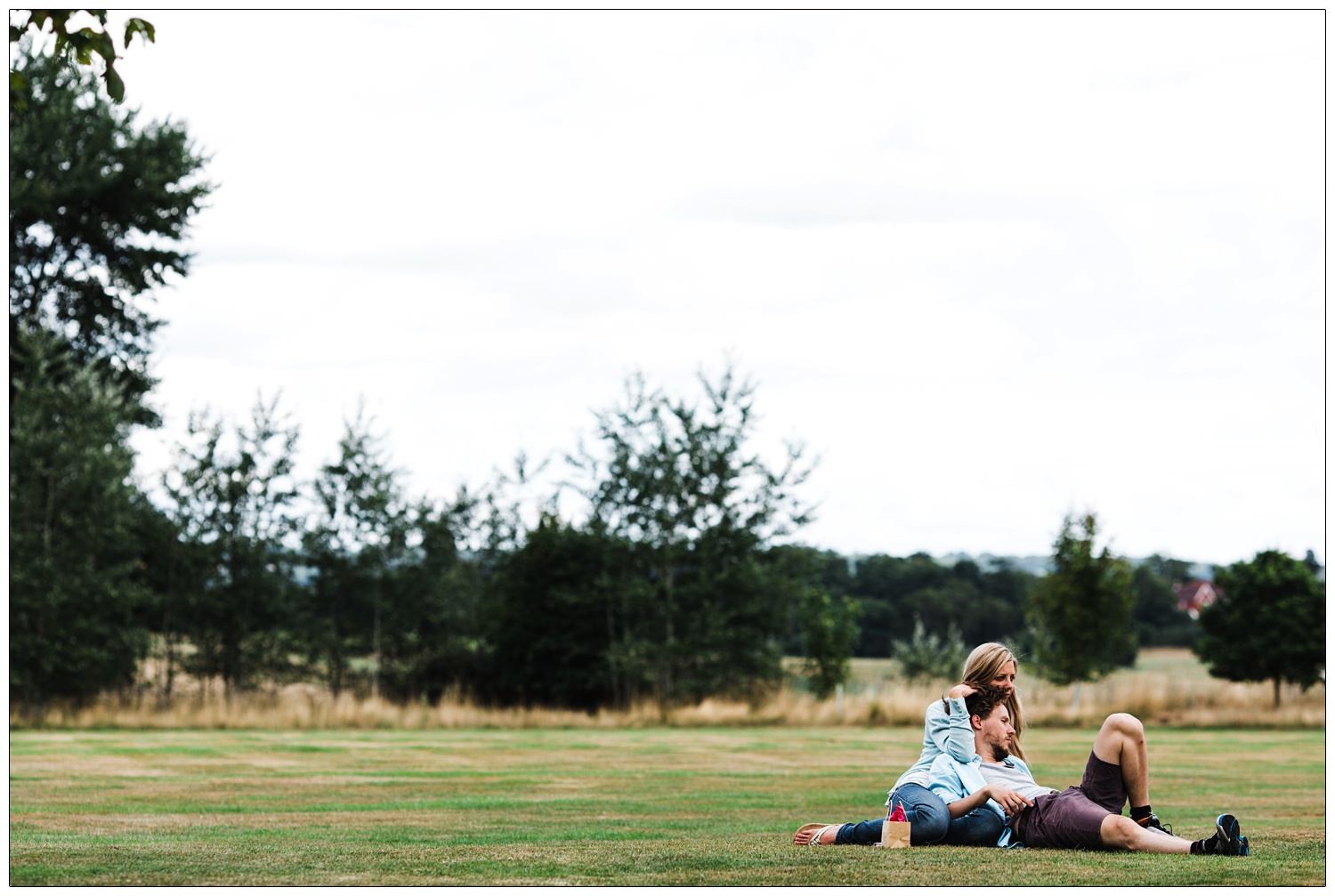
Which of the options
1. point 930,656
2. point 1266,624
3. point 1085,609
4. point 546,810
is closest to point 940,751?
point 546,810

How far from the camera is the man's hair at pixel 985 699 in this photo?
7.41 metres

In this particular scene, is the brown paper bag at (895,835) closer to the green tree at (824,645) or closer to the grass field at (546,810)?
the grass field at (546,810)

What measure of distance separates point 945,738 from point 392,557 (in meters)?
24.0

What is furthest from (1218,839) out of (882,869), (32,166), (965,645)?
(965,645)

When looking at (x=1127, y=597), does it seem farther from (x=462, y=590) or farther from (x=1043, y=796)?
(x=1043, y=796)

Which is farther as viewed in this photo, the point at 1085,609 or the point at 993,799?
the point at 1085,609

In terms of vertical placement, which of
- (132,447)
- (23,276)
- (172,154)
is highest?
(172,154)

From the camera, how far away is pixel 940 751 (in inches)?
295

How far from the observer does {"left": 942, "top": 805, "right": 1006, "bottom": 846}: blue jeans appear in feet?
23.9

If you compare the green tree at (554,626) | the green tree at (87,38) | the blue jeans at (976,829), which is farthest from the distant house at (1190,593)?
the green tree at (87,38)

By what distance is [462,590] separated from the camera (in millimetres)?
31125

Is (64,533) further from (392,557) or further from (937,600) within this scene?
(937,600)

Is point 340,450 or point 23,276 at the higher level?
point 23,276

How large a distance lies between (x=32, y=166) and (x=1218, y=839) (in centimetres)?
2846
